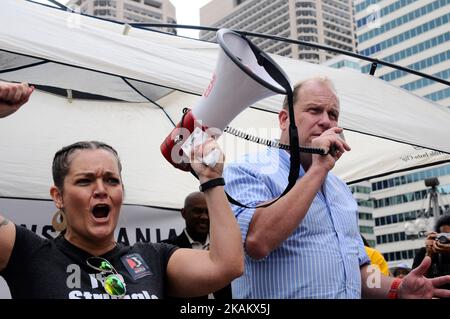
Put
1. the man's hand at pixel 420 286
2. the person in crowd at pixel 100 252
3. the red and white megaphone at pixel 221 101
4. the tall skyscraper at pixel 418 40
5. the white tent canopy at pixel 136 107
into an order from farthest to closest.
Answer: the tall skyscraper at pixel 418 40, the white tent canopy at pixel 136 107, the man's hand at pixel 420 286, the red and white megaphone at pixel 221 101, the person in crowd at pixel 100 252

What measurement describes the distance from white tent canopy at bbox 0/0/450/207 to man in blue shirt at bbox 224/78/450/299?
606 mm

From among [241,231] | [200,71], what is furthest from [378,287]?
[200,71]

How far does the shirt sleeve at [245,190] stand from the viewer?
5.93 ft

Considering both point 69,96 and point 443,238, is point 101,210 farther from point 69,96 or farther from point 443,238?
point 69,96

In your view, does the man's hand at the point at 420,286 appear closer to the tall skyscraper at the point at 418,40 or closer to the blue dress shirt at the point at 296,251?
the blue dress shirt at the point at 296,251

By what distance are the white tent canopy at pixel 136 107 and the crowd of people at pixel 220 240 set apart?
2.11ft

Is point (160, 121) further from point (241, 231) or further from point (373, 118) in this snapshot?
point (241, 231)

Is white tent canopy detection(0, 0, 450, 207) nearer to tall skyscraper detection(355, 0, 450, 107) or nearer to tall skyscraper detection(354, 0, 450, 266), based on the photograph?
tall skyscraper detection(355, 0, 450, 107)

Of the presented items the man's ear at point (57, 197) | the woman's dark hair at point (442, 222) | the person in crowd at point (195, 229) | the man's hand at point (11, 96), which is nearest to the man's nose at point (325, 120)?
the man's ear at point (57, 197)

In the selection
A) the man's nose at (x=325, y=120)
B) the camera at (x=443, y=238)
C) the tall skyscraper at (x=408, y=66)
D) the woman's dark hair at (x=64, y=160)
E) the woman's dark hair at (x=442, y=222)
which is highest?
the tall skyscraper at (x=408, y=66)

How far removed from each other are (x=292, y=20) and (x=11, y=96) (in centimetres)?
12679

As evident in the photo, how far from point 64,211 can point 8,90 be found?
0.48 m

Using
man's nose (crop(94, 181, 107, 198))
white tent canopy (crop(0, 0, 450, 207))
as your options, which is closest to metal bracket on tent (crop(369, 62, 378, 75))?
white tent canopy (crop(0, 0, 450, 207))

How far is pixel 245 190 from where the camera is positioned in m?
1.88
